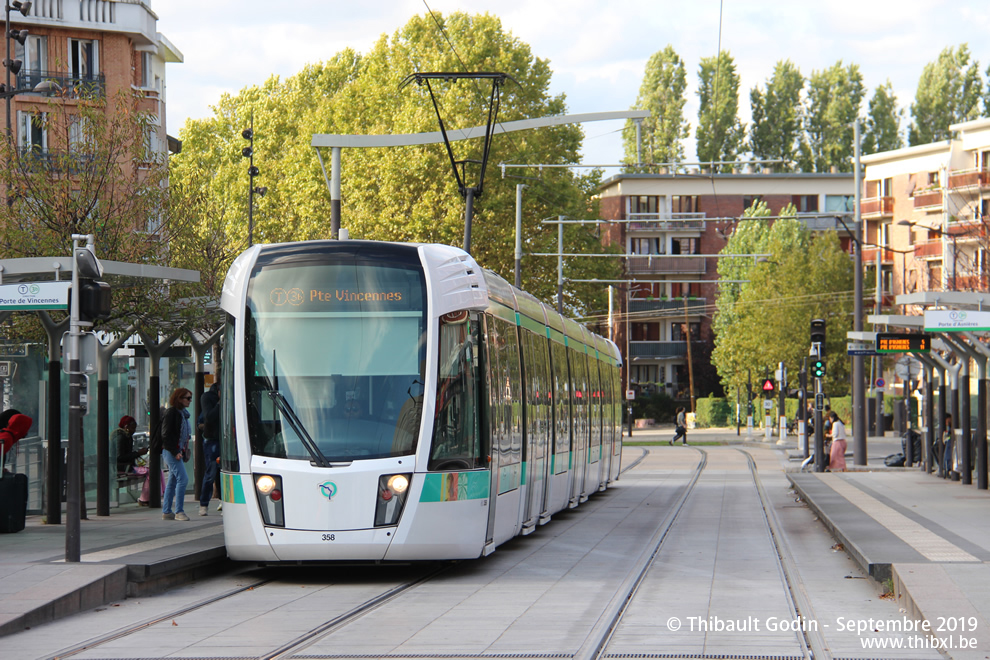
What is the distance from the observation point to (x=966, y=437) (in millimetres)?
26406

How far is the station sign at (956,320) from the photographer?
20312mm

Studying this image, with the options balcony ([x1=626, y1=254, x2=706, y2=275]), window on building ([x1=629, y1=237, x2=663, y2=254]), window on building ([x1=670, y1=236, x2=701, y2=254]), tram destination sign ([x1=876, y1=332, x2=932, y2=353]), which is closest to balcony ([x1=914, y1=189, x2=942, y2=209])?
balcony ([x1=626, y1=254, x2=706, y2=275])

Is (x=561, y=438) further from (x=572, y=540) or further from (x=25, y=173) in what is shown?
(x=25, y=173)

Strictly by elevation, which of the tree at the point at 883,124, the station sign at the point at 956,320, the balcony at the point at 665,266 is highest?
the tree at the point at 883,124

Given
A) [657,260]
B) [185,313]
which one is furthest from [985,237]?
[657,260]

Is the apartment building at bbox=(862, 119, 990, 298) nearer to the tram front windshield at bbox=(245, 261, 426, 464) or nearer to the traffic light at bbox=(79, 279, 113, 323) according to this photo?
the tram front windshield at bbox=(245, 261, 426, 464)

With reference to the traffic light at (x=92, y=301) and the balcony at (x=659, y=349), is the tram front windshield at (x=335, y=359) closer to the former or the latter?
the traffic light at (x=92, y=301)

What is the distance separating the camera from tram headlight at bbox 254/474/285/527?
40.8ft

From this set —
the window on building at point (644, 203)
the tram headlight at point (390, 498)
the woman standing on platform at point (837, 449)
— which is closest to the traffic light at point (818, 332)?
the woman standing on platform at point (837, 449)

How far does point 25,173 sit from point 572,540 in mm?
9105

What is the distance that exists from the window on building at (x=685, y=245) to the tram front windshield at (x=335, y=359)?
260 ft

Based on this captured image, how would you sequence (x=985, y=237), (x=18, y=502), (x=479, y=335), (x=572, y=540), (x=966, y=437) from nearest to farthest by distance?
(x=479, y=335)
(x=18, y=502)
(x=572, y=540)
(x=966, y=437)
(x=985, y=237)

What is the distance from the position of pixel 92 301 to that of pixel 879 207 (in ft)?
266

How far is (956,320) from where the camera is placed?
20.5 metres
